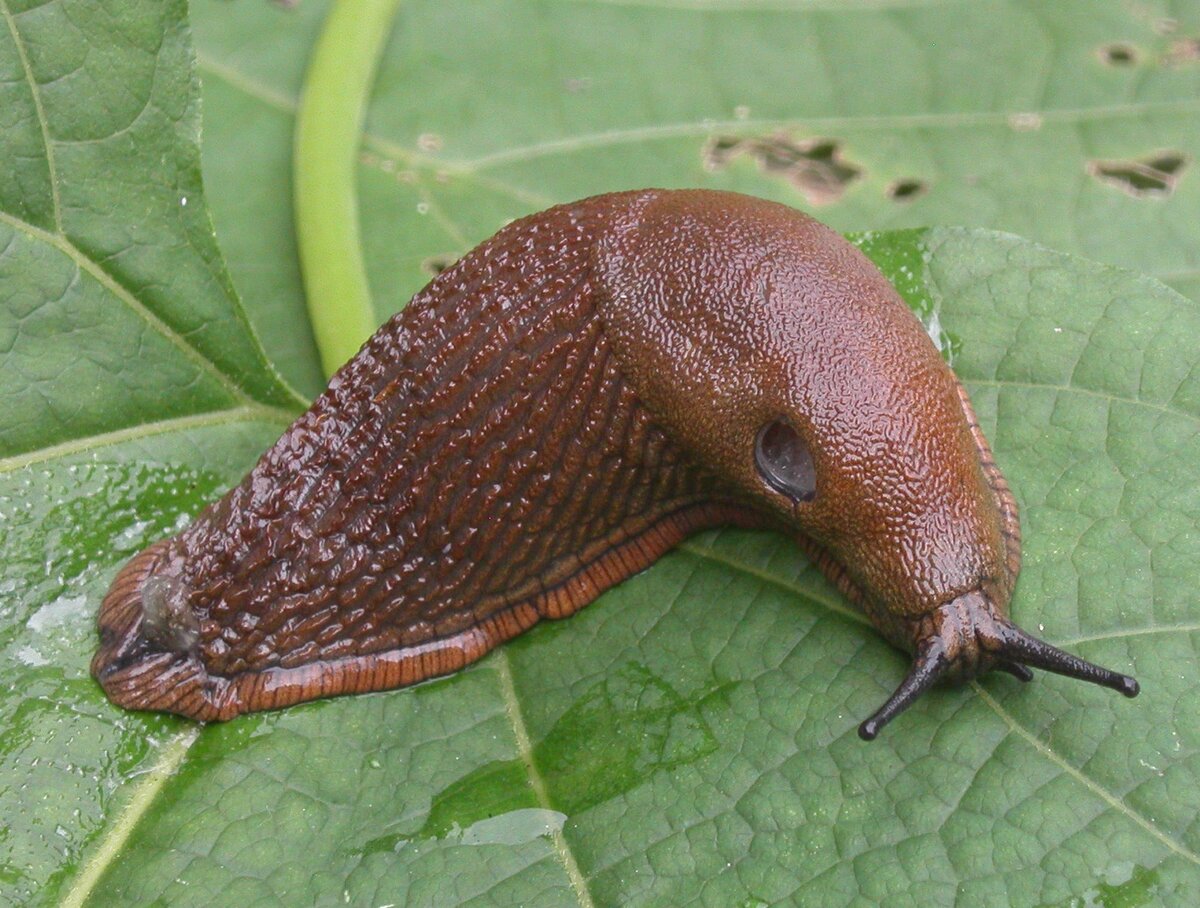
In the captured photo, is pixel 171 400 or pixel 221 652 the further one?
pixel 171 400

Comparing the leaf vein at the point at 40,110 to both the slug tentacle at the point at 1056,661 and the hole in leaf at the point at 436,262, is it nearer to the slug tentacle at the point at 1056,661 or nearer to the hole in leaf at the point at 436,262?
the hole in leaf at the point at 436,262

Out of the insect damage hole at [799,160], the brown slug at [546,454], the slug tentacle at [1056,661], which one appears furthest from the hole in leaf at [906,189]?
the slug tentacle at [1056,661]

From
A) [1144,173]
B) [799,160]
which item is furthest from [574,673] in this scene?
[1144,173]

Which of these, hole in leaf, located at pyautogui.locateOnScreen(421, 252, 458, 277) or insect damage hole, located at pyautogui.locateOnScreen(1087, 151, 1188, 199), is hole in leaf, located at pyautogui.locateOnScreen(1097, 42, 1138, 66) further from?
hole in leaf, located at pyautogui.locateOnScreen(421, 252, 458, 277)

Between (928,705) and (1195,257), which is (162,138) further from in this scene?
(1195,257)

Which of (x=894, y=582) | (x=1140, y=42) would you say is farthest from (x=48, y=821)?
(x=1140, y=42)

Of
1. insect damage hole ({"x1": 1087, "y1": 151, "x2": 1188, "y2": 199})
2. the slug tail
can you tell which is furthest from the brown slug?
insect damage hole ({"x1": 1087, "y1": 151, "x2": 1188, "y2": 199})
